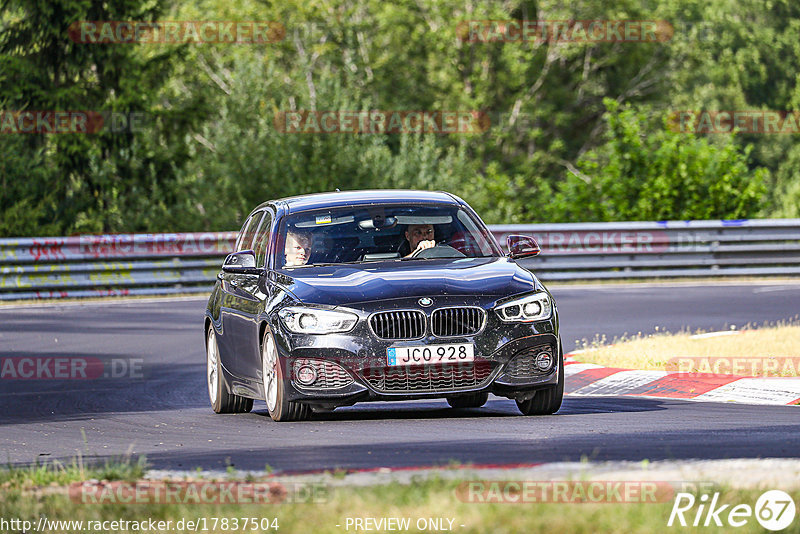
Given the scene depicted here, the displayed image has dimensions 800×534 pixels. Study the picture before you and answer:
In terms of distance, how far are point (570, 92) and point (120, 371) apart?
45.7 m

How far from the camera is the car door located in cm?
1088

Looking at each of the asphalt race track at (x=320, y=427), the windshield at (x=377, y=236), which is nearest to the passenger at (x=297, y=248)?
the windshield at (x=377, y=236)

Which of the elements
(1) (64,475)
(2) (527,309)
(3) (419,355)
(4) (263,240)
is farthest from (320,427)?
(1) (64,475)

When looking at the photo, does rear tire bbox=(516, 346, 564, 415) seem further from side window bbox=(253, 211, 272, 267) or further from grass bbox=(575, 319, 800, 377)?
grass bbox=(575, 319, 800, 377)

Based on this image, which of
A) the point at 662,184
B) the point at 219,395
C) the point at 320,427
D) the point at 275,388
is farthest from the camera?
the point at 662,184

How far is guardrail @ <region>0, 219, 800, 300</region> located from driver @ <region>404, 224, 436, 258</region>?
50.9ft

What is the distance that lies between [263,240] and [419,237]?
1.31m

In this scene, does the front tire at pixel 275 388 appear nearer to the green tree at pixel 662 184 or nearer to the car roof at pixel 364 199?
the car roof at pixel 364 199

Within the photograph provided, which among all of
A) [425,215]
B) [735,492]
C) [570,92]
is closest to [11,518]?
[735,492]

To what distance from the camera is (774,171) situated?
7794 cm

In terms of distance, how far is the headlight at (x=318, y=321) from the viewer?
9.87 m

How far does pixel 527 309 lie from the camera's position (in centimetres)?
1009

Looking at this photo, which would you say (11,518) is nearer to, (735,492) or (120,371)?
(735,492)

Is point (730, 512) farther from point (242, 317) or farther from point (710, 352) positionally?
point (710, 352)
